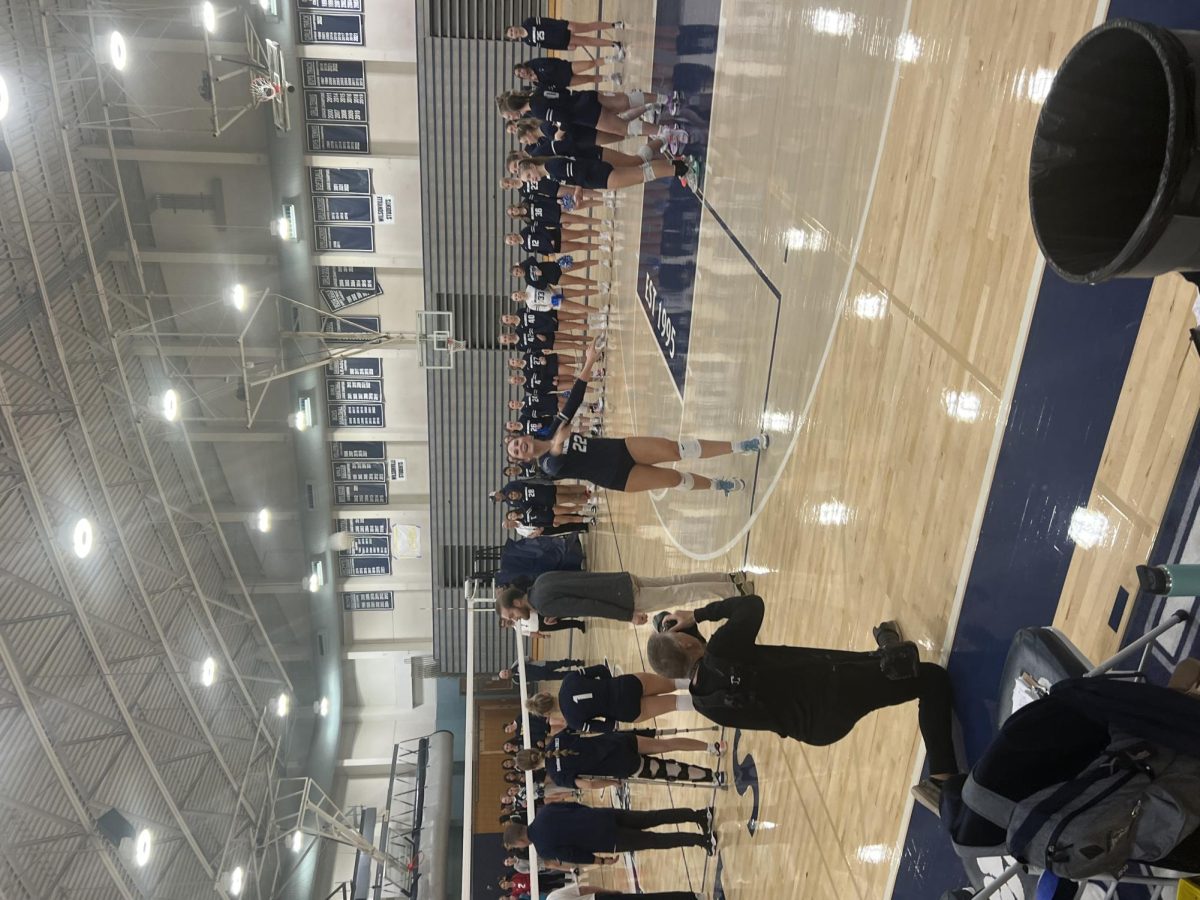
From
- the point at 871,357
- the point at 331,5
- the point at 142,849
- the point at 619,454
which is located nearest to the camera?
the point at 871,357

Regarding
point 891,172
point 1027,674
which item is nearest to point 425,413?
point 891,172

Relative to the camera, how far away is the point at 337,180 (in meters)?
15.7

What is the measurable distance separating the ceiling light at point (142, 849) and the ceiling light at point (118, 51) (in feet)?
27.8

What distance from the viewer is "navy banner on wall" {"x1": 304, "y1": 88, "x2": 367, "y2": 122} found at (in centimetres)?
1533

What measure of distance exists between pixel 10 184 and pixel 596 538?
8178 millimetres

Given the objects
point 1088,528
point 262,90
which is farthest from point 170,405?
point 1088,528

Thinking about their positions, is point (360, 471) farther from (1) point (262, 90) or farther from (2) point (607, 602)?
(2) point (607, 602)

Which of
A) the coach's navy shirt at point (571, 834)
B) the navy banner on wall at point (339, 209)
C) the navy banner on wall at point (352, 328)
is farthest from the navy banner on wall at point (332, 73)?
the coach's navy shirt at point (571, 834)

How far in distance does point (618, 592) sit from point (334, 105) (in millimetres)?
12093

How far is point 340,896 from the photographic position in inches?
664

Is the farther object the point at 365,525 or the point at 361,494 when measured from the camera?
the point at 365,525

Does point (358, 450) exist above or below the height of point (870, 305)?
below

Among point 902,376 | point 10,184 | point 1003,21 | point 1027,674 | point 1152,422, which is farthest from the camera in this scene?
point 10,184

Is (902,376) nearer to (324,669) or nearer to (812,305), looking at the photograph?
(812,305)
